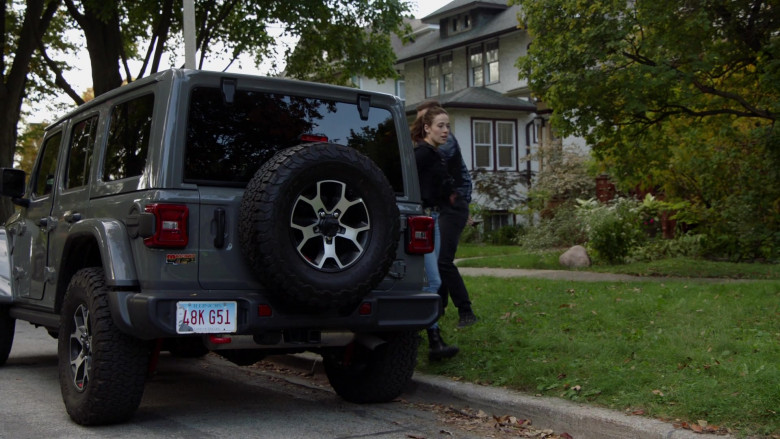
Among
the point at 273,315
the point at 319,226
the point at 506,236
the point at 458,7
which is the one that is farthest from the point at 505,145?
the point at 273,315

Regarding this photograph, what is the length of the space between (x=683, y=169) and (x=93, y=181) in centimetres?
1228

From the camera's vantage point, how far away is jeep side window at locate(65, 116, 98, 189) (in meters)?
6.31

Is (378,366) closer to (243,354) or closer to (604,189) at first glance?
(243,354)

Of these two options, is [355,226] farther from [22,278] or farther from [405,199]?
[22,278]

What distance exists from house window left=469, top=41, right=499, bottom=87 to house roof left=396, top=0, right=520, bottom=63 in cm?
51

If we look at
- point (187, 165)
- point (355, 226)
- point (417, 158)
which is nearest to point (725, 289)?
point (417, 158)

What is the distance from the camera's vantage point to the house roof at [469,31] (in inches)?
1335

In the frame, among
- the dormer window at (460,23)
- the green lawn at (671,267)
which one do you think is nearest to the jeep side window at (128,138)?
the green lawn at (671,267)

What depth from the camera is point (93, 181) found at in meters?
6.05

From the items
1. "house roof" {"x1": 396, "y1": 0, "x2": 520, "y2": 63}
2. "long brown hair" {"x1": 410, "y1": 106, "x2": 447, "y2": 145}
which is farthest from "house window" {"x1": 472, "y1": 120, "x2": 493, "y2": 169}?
"long brown hair" {"x1": 410, "y1": 106, "x2": 447, "y2": 145}

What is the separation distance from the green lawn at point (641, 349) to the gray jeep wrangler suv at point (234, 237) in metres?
0.97

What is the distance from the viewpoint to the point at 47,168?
743cm

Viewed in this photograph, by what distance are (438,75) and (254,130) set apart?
32783 mm

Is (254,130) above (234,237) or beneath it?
above
